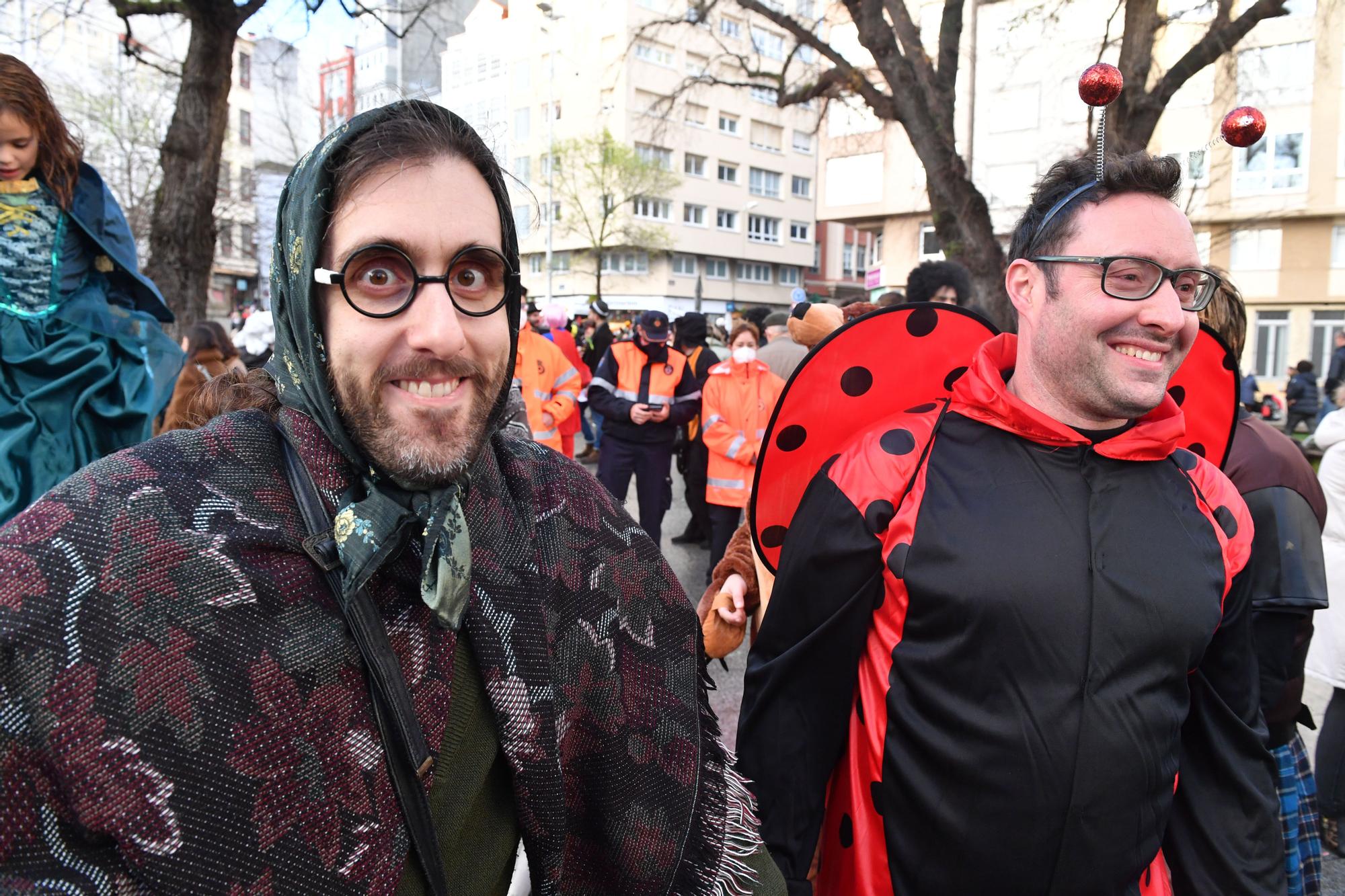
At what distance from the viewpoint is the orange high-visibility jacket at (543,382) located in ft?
22.8

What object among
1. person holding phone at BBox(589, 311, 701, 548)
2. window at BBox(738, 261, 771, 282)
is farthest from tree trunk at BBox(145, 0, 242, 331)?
window at BBox(738, 261, 771, 282)

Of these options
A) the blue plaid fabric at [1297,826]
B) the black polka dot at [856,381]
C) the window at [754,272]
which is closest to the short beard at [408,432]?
the black polka dot at [856,381]

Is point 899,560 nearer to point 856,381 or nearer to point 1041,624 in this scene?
point 1041,624

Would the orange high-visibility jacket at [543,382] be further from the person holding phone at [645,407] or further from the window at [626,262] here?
the window at [626,262]

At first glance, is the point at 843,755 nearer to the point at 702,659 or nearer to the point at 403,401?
the point at 702,659

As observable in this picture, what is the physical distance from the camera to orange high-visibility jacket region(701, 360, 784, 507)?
19.9 feet

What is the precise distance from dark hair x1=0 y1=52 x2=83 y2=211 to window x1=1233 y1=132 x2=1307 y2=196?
35268mm

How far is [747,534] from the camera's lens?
2.35 metres

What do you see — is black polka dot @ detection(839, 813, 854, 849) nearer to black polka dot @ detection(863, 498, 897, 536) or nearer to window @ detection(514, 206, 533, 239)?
black polka dot @ detection(863, 498, 897, 536)

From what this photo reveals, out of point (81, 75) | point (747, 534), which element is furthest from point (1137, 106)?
point (81, 75)

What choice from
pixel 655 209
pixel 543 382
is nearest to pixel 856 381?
pixel 543 382

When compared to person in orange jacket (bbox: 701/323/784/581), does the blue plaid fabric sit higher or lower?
lower

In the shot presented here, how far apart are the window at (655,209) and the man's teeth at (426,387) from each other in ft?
157

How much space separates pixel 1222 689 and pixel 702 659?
112cm
